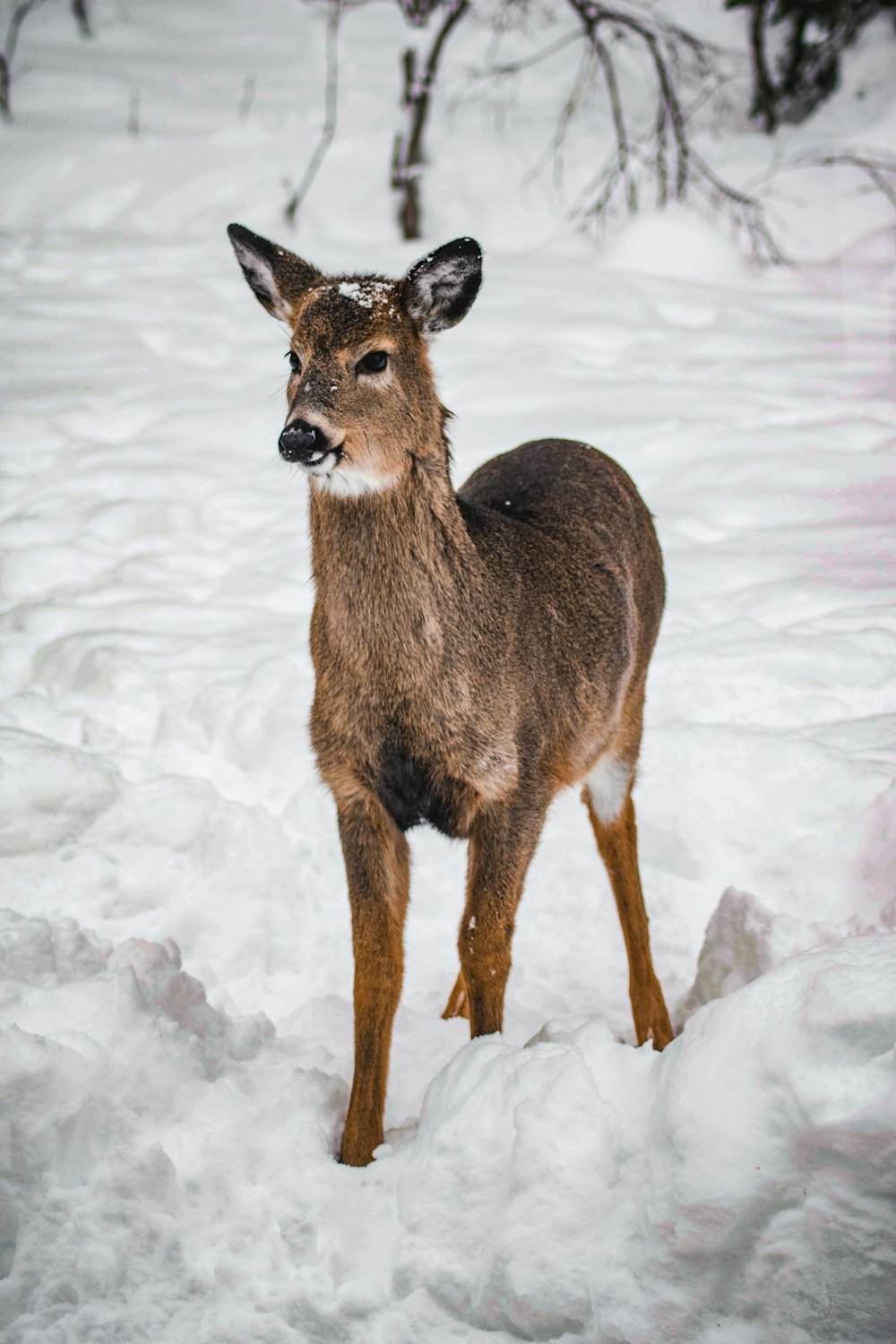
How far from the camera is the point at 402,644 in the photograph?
2363 mm

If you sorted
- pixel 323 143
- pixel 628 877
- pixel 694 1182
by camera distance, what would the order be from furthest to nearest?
pixel 323 143
pixel 628 877
pixel 694 1182

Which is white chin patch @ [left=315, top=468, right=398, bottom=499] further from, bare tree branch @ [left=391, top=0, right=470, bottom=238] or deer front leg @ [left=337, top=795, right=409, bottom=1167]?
bare tree branch @ [left=391, top=0, right=470, bottom=238]

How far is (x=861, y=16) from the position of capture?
11.8 meters

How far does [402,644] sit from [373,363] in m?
0.64

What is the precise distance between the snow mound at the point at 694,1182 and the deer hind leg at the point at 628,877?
1141mm

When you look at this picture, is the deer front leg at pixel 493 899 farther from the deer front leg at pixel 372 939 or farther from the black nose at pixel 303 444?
the black nose at pixel 303 444

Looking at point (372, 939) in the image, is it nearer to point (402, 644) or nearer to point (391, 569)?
point (402, 644)

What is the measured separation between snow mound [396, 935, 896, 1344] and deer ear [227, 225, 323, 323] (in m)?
1.91

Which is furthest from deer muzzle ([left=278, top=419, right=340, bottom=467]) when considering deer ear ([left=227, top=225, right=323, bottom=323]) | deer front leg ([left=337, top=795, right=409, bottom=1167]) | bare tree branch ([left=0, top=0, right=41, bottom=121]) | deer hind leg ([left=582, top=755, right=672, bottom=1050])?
bare tree branch ([left=0, top=0, right=41, bottom=121])

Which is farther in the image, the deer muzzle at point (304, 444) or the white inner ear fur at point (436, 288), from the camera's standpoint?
the white inner ear fur at point (436, 288)

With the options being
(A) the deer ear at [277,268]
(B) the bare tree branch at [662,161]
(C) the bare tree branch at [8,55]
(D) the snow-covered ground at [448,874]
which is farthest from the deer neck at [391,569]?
(C) the bare tree branch at [8,55]

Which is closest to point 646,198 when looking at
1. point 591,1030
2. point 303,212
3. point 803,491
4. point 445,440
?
point 303,212

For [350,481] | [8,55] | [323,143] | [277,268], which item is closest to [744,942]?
[350,481]

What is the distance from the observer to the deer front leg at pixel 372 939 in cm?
244
